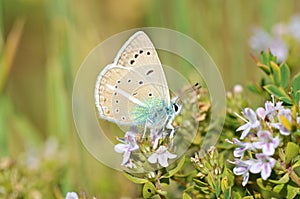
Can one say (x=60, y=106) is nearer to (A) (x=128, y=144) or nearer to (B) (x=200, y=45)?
(B) (x=200, y=45)

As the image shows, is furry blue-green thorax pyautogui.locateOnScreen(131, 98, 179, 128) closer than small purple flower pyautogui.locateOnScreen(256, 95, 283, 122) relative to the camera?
No

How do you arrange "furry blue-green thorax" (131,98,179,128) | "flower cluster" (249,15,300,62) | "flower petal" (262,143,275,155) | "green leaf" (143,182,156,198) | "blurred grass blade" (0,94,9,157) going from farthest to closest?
"flower cluster" (249,15,300,62), "blurred grass blade" (0,94,9,157), "furry blue-green thorax" (131,98,179,128), "green leaf" (143,182,156,198), "flower petal" (262,143,275,155)

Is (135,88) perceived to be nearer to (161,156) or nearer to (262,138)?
(161,156)

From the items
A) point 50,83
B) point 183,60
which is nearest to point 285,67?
point 183,60

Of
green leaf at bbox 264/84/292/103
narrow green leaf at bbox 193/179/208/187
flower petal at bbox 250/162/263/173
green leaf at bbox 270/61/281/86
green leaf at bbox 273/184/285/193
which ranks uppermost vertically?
green leaf at bbox 270/61/281/86

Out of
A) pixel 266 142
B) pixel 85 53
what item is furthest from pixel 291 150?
pixel 85 53

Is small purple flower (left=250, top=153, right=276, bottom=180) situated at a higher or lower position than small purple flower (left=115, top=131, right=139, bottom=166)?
higher

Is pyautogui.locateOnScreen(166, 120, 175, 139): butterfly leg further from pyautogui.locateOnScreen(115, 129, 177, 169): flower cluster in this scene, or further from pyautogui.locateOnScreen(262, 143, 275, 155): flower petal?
pyautogui.locateOnScreen(262, 143, 275, 155): flower petal

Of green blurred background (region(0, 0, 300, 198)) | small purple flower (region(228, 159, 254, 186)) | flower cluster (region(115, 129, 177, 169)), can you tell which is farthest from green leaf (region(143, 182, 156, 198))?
green blurred background (region(0, 0, 300, 198))
